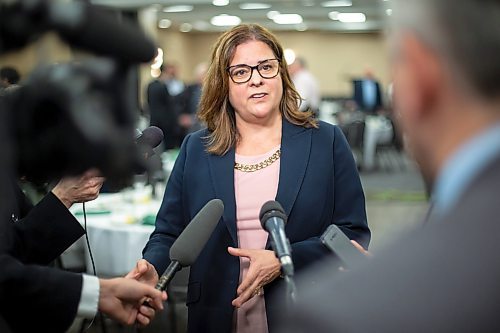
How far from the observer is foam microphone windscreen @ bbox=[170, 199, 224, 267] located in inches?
63.8

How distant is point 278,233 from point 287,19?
70.3ft

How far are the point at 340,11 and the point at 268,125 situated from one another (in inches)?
703

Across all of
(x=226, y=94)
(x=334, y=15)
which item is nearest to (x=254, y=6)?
(x=334, y=15)

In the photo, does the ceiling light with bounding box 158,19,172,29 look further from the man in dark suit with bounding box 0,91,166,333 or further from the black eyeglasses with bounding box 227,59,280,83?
the man in dark suit with bounding box 0,91,166,333

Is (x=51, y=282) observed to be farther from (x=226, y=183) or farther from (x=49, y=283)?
(x=226, y=183)

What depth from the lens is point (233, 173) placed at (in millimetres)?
2121

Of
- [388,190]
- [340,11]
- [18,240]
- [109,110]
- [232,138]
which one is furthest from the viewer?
[340,11]

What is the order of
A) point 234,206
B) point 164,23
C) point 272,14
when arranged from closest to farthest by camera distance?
point 234,206
point 272,14
point 164,23

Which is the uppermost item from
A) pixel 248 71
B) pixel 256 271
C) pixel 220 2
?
pixel 248 71

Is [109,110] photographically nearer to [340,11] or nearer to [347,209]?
[347,209]

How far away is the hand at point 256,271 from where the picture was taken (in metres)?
1.88

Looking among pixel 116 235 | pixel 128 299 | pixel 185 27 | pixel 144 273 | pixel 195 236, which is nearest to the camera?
pixel 128 299

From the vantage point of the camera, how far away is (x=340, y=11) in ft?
63.7

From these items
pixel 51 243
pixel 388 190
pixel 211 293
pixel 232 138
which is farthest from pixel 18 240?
pixel 388 190
